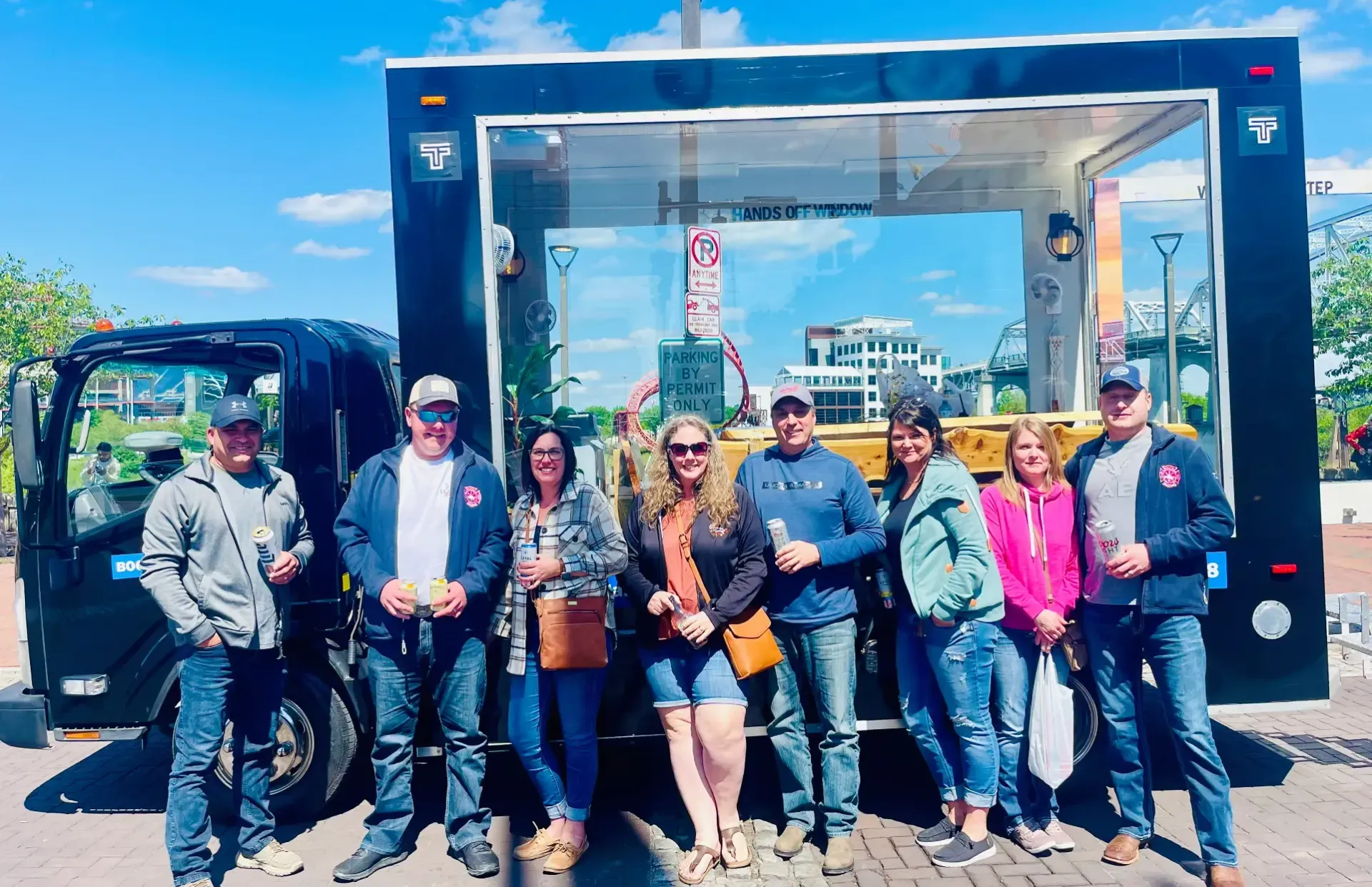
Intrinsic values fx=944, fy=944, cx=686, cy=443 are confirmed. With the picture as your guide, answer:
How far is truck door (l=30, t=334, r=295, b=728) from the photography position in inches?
159

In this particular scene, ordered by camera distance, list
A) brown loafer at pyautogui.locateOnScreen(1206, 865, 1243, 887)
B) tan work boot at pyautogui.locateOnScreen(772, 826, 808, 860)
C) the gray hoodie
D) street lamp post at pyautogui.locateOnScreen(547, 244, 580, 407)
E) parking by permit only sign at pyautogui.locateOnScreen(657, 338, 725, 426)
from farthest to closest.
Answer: parking by permit only sign at pyautogui.locateOnScreen(657, 338, 725, 426), street lamp post at pyautogui.locateOnScreen(547, 244, 580, 407), tan work boot at pyautogui.locateOnScreen(772, 826, 808, 860), the gray hoodie, brown loafer at pyautogui.locateOnScreen(1206, 865, 1243, 887)

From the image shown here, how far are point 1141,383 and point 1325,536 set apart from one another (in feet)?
40.0

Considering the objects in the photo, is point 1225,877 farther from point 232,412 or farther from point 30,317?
point 30,317

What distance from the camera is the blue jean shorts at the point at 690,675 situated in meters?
3.54

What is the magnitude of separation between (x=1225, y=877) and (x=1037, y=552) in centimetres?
128

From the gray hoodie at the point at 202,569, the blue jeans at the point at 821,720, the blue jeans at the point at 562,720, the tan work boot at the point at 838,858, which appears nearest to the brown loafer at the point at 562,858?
the blue jeans at the point at 562,720

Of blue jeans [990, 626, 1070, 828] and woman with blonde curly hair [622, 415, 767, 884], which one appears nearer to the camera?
woman with blonde curly hair [622, 415, 767, 884]

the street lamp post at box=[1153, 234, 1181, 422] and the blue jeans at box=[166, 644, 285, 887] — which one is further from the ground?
the street lamp post at box=[1153, 234, 1181, 422]

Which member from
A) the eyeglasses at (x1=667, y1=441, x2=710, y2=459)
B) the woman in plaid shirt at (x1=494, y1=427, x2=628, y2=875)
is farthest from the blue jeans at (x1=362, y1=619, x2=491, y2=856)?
the eyeglasses at (x1=667, y1=441, x2=710, y2=459)

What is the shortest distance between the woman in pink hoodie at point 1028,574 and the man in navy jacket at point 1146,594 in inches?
3.1

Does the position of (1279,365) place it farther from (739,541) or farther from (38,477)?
(38,477)

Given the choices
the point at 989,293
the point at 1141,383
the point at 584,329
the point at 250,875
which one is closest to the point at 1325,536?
the point at 989,293

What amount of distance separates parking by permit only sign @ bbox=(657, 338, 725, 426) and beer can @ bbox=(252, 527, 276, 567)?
1789 mm

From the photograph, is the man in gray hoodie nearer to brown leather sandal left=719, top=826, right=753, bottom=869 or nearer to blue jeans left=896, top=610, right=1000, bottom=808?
brown leather sandal left=719, top=826, right=753, bottom=869
